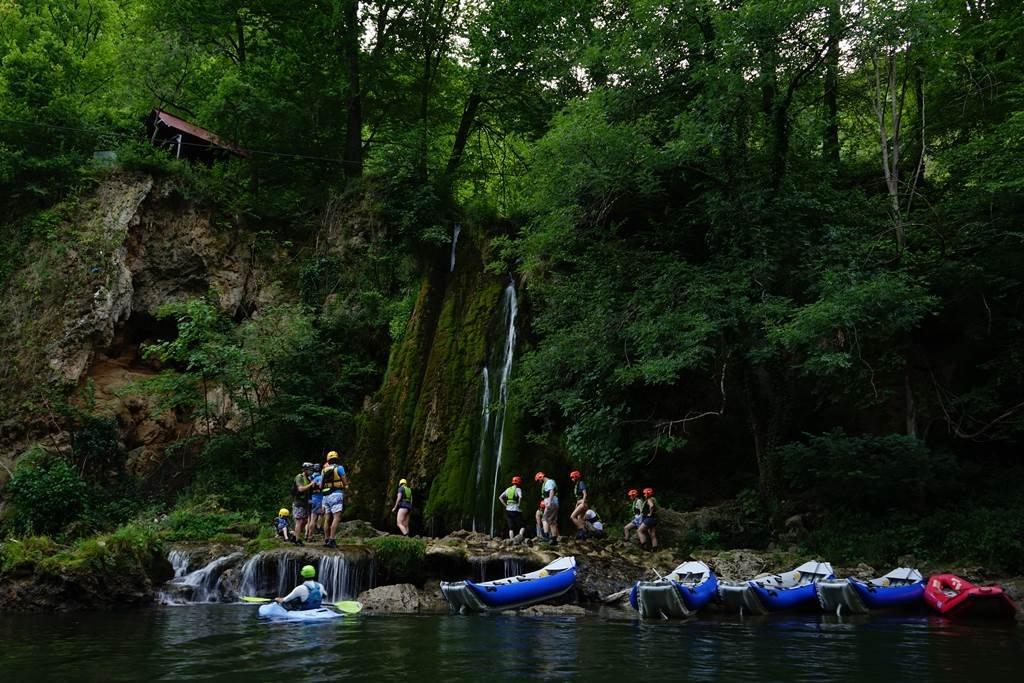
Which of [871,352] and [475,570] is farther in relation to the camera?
[871,352]

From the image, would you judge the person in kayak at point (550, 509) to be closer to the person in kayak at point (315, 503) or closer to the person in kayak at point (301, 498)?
the person in kayak at point (315, 503)

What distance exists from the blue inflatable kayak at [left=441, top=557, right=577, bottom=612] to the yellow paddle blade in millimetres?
1437

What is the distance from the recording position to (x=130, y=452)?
72.1ft

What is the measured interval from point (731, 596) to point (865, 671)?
4.72 metres

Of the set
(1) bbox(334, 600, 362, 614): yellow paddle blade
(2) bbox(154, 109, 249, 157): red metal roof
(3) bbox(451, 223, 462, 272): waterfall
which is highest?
(2) bbox(154, 109, 249, 157): red metal roof

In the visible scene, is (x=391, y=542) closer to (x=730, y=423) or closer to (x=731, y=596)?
(x=731, y=596)

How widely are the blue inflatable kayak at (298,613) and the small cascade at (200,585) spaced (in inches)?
115

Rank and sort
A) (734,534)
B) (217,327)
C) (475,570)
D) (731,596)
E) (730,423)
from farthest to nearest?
1. (217,327)
2. (730,423)
3. (734,534)
4. (475,570)
5. (731,596)

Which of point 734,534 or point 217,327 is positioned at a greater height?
point 217,327

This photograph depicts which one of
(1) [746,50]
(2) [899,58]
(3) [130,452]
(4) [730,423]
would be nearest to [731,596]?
(4) [730,423]

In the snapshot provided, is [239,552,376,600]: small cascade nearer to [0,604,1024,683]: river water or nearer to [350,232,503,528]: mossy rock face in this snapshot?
[0,604,1024,683]: river water

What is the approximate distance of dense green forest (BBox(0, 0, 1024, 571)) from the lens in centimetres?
1482

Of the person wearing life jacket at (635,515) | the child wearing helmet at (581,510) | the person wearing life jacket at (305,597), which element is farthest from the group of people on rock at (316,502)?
the person wearing life jacket at (635,515)

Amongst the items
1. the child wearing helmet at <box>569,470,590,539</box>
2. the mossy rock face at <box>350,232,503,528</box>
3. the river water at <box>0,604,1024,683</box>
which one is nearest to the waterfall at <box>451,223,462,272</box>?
the mossy rock face at <box>350,232,503,528</box>
